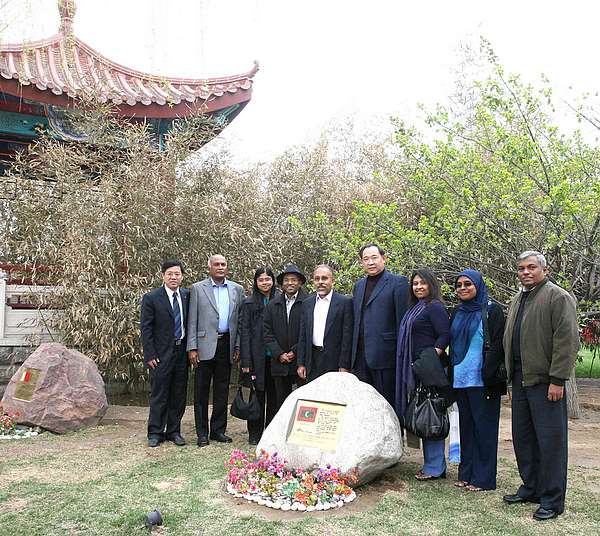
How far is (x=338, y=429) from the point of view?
14.2ft

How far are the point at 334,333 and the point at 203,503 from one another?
171 cm

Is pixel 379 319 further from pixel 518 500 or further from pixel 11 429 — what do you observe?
pixel 11 429

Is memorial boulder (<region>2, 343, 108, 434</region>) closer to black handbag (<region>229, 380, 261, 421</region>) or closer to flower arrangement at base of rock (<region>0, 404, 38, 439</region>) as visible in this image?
flower arrangement at base of rock (<region>0, 404, 38, 439</region>)

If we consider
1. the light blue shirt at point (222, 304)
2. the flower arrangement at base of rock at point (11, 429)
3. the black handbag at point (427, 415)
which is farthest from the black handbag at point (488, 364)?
the flower arrangement at base of rock at point (11, 429)

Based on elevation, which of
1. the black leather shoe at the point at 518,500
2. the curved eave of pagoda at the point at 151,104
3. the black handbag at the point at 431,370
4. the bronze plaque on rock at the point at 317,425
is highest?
the curved eave of pagoda at the point at 151,104

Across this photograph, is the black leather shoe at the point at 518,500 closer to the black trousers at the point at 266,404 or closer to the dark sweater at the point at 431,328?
the dark sweater at the point at 431,328

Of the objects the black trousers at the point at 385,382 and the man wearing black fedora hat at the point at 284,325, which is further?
the man wearing black fedora hat at the point at 284,325

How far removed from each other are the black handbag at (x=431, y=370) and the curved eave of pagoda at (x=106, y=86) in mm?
4312

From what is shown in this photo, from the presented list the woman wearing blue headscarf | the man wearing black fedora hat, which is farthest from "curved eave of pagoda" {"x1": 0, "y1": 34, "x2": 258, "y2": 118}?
the woman wearing blue headscarf

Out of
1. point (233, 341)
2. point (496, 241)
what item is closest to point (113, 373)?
point (233, 341)

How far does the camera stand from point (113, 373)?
7.73 meters

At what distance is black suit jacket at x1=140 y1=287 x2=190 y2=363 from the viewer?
5.57 m

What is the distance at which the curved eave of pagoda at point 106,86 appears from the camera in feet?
24.1

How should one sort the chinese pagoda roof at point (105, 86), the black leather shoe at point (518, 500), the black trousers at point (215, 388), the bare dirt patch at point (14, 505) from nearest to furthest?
1. the bare dirt patch at point (14, 505)
2. the black leather shoe at point (518, 500)
3. the black trousers at point (215, 388)
4. the chinese pagoda roof at point (105, 86)
